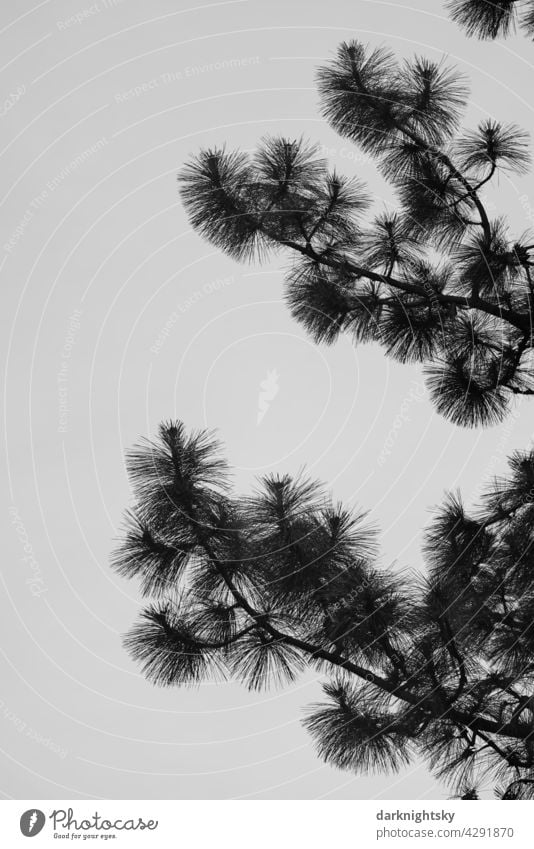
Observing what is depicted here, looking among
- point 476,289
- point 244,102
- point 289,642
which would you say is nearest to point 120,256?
point 244,102

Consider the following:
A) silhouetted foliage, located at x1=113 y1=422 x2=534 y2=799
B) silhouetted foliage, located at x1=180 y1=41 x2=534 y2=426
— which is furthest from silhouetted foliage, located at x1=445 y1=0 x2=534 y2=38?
silhouetted foliage, located at x1=113 y1=422 x2=534 y2=799

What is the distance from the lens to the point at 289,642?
3.22 meters

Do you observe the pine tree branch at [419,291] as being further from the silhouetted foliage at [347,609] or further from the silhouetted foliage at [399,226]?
the silhouetted foliage at [347,609]

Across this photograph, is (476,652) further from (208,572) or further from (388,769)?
(208,572)

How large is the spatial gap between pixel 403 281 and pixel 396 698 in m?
1.74

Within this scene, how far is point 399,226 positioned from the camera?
4062mm

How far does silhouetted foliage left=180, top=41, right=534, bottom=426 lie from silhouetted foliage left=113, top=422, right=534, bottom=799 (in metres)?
0.76

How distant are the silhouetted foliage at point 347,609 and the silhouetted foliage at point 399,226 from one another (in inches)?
29.7
